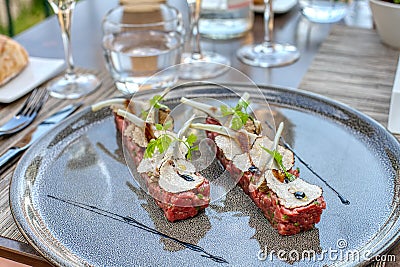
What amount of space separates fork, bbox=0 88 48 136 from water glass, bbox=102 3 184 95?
5.6 inches

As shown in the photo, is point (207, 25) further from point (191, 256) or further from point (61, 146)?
point (191, 256)

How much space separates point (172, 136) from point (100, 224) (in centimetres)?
15

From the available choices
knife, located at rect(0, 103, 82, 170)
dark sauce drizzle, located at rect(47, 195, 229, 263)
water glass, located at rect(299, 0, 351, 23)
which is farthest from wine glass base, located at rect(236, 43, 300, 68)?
dark sauce drizzle, located at rect(47, 195, 229, 263)

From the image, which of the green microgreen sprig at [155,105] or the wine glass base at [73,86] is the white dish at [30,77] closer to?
the wine glass base at [73,86]

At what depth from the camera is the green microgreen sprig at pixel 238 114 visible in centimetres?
82

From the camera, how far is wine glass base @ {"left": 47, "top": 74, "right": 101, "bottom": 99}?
3.76 feet

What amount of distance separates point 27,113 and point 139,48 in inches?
9.7

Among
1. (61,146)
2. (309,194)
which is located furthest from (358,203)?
(61,146)

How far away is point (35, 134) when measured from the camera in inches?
38.8

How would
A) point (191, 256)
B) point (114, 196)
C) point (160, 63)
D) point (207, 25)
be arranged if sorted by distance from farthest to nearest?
point (207, 25), point (160, 63), point (114, 196), point (191, 256)

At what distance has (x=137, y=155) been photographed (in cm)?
84

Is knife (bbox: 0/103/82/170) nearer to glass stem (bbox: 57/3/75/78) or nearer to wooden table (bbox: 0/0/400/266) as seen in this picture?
wooden table (bbox: 0/0/400/266)

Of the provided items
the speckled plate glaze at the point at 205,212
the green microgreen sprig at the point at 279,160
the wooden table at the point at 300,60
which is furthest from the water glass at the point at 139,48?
the green microgreen sprig at the point at 279,160

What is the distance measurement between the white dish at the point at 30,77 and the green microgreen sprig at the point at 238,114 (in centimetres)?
47
